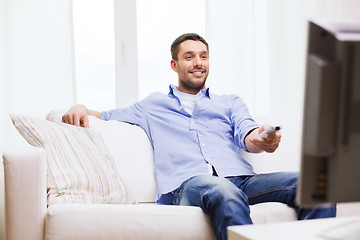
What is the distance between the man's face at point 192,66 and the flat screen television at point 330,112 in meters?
1.47

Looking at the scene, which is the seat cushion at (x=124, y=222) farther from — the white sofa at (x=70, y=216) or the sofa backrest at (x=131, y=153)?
the sofa backrest at (x=131, y=153)

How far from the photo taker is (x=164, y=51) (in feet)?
9.78

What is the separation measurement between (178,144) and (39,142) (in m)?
Answer: 0.64

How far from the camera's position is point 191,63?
7.37 feet

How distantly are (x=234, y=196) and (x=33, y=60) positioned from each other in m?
1.66

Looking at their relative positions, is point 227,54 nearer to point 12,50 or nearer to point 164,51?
point 164,51

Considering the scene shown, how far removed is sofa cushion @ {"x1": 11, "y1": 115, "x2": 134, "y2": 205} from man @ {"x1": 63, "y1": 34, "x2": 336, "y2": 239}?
0.55 feet

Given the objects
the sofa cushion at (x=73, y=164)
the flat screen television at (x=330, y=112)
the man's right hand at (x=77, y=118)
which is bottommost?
the sofa cushion at (x=73, y=164)

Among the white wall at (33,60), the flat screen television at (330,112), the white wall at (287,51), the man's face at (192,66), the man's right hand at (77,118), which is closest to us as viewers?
the flat screen television at (330,112)

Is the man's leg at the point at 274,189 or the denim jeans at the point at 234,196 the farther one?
the man's leg at the point at 274,189

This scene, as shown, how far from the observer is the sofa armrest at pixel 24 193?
1359 mm

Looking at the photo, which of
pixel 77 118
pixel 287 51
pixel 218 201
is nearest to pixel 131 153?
pixel 77 118

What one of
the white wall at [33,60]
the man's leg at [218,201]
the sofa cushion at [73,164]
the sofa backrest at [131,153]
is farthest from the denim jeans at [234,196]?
the white wall at [33,60]

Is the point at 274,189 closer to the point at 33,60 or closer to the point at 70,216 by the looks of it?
the point at 70,216
